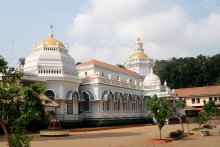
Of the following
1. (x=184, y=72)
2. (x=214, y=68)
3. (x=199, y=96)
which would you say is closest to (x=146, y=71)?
(x=199, y=96)

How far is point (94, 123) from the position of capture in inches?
1452

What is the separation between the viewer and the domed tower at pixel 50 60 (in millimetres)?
33656

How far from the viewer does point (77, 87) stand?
3622cm

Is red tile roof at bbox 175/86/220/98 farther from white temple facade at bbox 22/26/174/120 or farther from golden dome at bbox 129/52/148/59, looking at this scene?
white temple facade at bbox 22/26/174/120

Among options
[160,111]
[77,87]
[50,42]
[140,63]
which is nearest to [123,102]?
[77,87]

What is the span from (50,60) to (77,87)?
4.43 meters

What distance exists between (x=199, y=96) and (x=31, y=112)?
54799 millimetres

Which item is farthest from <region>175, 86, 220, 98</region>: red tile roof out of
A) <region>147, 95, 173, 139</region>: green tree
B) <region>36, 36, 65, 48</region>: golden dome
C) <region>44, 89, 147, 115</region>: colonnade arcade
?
<region>147, 95, 173, 139</region>: green tree

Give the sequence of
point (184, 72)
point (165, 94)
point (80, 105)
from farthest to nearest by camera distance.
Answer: point (184, 72) → point (165, 94) → point (80, 105)

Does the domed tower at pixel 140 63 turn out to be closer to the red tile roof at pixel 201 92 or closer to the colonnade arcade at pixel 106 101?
the red tile roof at pixel 201 92

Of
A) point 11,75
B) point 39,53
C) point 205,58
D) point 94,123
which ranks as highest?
point 205,58

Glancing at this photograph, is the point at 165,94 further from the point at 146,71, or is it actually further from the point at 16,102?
the point at 16,102

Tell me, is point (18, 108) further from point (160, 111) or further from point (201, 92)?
point (201, 92)

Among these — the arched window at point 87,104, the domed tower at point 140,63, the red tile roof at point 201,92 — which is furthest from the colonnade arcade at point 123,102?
the red tile roof at point 201,92
